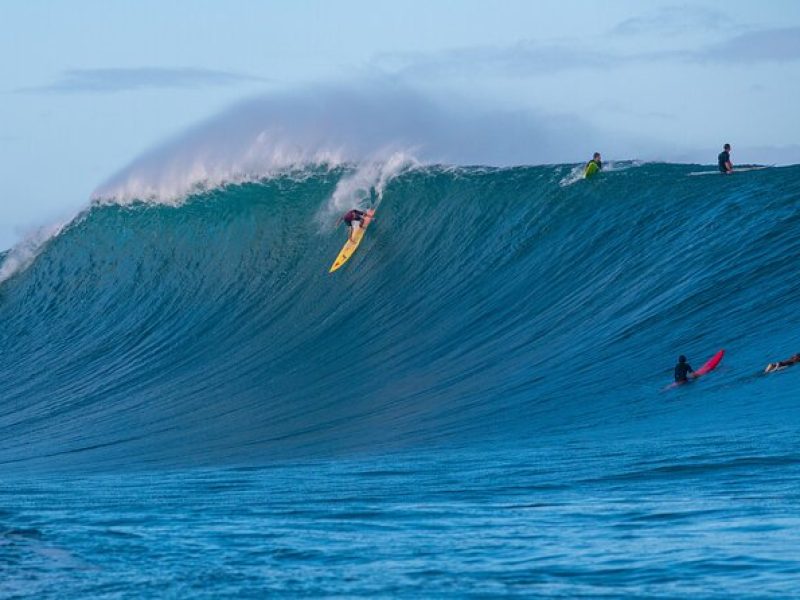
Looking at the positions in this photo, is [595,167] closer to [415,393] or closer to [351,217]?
[351,217]

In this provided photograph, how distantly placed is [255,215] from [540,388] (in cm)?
1162

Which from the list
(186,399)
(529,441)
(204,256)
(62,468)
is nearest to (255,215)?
(204,256)

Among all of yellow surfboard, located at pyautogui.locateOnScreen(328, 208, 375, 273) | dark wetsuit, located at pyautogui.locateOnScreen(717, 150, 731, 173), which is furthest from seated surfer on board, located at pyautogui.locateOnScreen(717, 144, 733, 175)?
yellow surfboard, located at pyautogui.locateOnScreen(328, 208, 375, 273)

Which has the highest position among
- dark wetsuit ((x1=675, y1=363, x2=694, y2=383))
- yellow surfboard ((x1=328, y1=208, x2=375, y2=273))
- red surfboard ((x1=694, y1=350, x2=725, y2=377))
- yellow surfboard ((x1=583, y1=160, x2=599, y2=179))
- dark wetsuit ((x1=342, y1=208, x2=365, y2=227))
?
yellow surfboard ((x1=583, y1=160, x2=599, y2=179))

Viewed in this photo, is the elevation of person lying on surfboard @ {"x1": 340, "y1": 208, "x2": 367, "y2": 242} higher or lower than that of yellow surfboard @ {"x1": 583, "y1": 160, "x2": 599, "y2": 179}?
lower

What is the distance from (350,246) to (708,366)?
9661 millimetres

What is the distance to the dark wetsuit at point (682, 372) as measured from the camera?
45.1 ft

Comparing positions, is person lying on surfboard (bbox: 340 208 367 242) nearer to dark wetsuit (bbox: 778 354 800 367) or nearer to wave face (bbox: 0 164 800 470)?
wave face (bbox: 0 164 800 470)

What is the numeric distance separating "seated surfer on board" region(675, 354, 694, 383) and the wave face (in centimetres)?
31

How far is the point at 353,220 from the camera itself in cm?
2297

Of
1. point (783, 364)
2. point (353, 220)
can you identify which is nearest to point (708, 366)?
point (783, 364)

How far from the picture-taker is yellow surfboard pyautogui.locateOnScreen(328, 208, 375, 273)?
22328mm

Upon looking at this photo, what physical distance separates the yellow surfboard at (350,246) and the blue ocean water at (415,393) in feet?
0.71

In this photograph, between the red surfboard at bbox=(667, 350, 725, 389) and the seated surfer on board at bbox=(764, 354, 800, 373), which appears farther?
the red surfboard at bbox=(667, 350, 725, 389)
